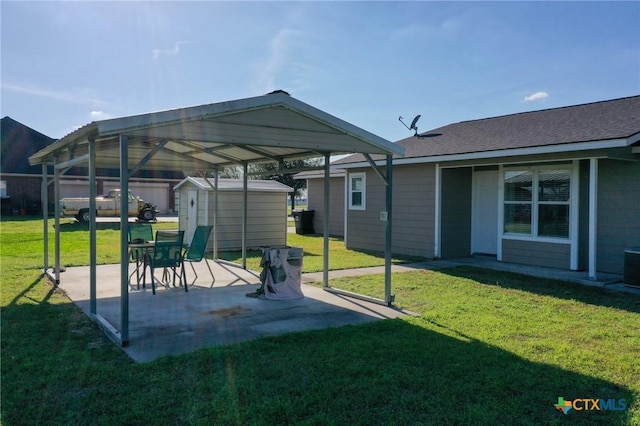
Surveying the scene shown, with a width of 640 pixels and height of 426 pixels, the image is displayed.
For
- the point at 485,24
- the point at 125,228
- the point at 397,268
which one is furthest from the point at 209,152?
the point at 485,24

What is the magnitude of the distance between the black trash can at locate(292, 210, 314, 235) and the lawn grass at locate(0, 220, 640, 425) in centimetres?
1228

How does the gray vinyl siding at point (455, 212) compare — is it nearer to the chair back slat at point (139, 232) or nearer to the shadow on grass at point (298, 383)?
the shadow on grass at point (298, 383)

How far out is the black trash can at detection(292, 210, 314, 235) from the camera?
1814 cm

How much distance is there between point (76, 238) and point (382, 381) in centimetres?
1369

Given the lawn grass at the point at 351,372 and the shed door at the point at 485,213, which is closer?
the lawn grass at the point at 351,372

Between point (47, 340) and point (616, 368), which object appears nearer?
point (616, 368)

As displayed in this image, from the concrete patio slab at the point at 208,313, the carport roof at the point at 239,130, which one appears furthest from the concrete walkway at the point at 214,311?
the carport roof at the point at 239,130

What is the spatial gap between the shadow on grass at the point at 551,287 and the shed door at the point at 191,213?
685 centimetres

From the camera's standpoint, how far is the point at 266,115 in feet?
17.5

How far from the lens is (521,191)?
978cm

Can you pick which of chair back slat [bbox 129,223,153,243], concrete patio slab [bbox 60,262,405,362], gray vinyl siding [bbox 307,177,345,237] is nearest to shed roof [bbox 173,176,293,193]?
chair back slat [bbox 129,223,153,243]

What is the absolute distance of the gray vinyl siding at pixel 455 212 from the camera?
35.6 feet

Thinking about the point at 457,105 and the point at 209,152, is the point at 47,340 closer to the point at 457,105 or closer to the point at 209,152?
the point at 209,152

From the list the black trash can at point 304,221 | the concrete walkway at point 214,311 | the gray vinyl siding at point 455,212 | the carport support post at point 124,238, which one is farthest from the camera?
the black trash can at point 304,221
